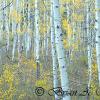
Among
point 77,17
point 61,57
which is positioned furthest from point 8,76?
point 77,17

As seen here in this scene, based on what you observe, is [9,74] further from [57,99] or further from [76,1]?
[76,1]

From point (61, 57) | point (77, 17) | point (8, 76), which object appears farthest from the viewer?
point (77, 17)

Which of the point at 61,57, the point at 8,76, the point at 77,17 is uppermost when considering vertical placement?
the point at 77,17

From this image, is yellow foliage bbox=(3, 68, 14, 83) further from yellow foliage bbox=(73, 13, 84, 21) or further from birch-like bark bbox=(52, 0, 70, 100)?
yellow foliage bbox=(73, 13, 84, 21)

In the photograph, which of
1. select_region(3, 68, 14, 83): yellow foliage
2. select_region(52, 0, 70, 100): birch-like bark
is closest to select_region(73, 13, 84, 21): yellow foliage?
select_region(3, 68, 14, 83): yellow foliage

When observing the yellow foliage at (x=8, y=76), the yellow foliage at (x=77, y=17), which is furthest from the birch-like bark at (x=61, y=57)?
the yellow foliage at (x=77, y=17)

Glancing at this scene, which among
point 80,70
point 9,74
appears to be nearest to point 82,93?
point 9,74

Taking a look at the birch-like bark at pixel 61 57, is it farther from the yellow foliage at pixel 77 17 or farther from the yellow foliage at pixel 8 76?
the yellow foliage at pixel 77 17

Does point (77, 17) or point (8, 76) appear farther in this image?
point (77, 17)

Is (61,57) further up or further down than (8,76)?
further up

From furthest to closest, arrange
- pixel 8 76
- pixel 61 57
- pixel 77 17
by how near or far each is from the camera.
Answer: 1. pixel 77 17
2. pixel 8 76
3. pixel 61 57

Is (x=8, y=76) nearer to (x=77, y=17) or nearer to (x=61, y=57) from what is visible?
(x=61, y=57)

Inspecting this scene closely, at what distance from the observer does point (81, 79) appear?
14.1m

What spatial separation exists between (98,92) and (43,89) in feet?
7.21
